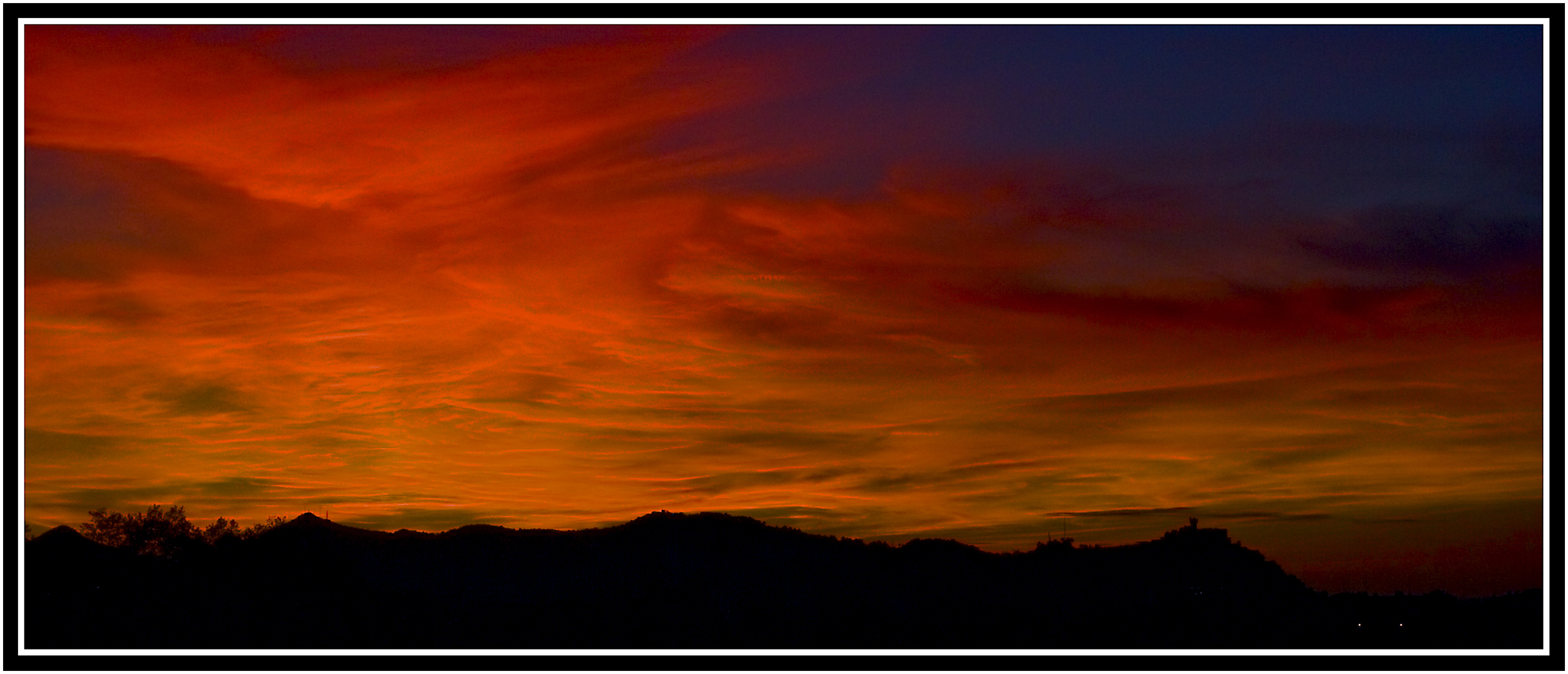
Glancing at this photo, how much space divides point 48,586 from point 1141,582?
10505 centimetres

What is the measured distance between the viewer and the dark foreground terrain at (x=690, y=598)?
94625 mm

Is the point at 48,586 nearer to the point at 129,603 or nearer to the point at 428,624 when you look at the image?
the point at 129,603

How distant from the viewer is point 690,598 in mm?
142000

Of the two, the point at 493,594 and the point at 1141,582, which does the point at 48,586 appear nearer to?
the point at 493,594

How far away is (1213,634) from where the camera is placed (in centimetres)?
11962

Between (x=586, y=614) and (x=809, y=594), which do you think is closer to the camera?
(x=586, y=614)

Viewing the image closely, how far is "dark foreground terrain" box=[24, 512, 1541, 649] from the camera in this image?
94.6 metres
